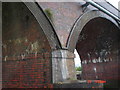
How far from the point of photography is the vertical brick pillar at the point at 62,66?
14.1 ft

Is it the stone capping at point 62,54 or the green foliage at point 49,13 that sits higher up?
the green foliage at point 49,13

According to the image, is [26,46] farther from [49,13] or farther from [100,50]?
[100,50]

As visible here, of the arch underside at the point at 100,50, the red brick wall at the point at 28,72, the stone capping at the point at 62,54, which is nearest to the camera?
the red brick wall at the point at 28,72

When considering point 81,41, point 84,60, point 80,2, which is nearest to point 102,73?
point 84,60

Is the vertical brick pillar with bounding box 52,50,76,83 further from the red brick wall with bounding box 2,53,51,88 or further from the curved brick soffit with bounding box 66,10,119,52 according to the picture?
the curved brick soffit with bounding box 66,10,119,52

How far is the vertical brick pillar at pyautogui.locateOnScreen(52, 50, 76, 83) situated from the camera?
4307 mm

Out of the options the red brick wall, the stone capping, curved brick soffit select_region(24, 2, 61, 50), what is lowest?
the red brick wall

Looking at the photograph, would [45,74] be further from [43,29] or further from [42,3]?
[42,3]

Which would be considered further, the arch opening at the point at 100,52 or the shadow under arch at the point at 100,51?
the arch opening at the point at 100,52

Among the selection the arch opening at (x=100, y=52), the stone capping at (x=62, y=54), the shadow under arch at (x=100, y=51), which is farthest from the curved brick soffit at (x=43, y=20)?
the arch opening at (x=100, y=52)

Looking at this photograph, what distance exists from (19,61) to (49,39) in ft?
3.18

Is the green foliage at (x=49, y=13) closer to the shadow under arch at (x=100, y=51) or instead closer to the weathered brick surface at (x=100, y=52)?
the shadow under arch at (x=100, y=51)

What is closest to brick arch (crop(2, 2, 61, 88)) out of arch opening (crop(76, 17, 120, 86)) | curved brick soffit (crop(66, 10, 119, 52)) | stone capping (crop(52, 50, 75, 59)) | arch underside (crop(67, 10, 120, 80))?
stone capping (crop(52, 50, 75, 59))

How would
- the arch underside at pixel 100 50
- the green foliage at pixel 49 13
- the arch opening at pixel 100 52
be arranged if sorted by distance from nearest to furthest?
the green foliage at pixel 49 13, the arch underside at pixel 100 50, the arch opening at pixel 100 52
